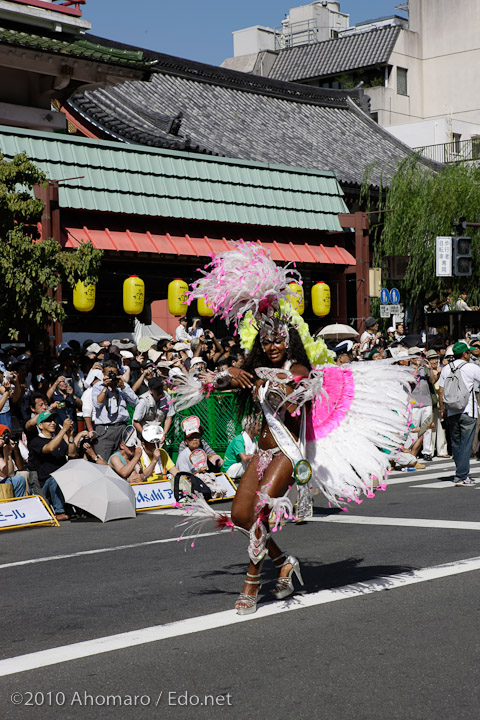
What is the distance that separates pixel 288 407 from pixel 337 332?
17.1 metres

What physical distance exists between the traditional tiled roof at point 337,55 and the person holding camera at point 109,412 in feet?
150

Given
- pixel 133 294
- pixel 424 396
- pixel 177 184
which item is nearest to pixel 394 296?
pixel 177 184

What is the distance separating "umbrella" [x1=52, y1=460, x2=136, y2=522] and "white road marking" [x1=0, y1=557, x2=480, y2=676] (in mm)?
5213

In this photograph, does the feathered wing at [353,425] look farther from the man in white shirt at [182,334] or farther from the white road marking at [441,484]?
the man in white shirt at [182,334]

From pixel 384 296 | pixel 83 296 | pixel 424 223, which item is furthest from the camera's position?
pixel 424 223

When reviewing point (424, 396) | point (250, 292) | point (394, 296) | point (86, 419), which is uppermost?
point (250, 292)

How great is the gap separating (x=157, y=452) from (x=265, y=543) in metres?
7.58

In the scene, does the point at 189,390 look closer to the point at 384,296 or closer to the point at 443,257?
the point at 443,257

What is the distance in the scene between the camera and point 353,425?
7156mm

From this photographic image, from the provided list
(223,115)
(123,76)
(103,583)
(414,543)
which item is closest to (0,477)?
(103,583)

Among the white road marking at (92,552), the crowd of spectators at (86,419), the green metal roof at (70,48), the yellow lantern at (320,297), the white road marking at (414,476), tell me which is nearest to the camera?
the white road marking at (92,552)

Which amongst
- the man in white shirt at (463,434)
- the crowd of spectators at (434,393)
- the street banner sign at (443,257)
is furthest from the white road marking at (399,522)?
the street banner sign at (443,257)

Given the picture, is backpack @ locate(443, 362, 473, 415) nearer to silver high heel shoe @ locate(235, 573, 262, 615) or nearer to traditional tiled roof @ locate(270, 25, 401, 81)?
silver high heel shoe @ locate(235, 573, 262, 615)

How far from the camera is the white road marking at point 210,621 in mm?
5676
